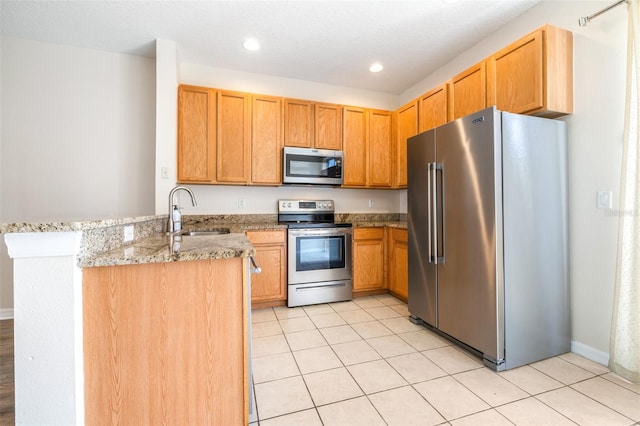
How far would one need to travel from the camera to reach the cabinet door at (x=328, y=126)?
3.47 m

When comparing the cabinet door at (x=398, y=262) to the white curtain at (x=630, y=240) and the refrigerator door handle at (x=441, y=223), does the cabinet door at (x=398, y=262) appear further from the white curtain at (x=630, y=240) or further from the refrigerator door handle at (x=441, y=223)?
the white curtain at (x=630, y=240)

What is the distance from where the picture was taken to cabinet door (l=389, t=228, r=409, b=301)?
3129 mm

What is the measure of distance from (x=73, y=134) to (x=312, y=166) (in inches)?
102

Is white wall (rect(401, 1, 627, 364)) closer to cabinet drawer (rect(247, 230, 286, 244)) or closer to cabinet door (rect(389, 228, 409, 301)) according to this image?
cabinet door (rect(389, 228, 409, 301))

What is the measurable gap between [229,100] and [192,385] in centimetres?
284

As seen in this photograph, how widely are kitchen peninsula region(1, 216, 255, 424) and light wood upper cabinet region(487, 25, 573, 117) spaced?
2291 millimetres

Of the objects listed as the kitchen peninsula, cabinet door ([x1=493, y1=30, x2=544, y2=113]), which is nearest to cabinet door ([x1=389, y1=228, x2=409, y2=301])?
cabinet door ([x1=493, y1=30, x2=544, y2=113])

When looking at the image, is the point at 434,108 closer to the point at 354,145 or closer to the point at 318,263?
the point at 354,145

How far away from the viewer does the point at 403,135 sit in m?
3.57

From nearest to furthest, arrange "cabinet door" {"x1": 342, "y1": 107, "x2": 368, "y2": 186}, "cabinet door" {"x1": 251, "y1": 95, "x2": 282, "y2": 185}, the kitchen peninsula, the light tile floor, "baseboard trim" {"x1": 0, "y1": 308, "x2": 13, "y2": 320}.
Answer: the kitchen peninsula < the light tile floor < "baseboard trim" {"x1": 0, "y1": 308, "x2": 13, "y2": 320} < "cabinet door" {"x1": 251, "y1": 95, "x2": 282, "y2": 185} < "cabinet door" {"x1": 342, "y1": 107, "x2": 368, "y2": 186}

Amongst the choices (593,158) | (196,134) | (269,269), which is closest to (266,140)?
(196,134)

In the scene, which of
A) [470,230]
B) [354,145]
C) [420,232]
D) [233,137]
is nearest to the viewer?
[470,230]

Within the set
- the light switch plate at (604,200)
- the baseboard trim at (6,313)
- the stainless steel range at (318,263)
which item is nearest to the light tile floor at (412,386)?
the stainless steel range at (318,263)

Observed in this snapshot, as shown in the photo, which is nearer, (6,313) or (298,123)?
(6,313)
